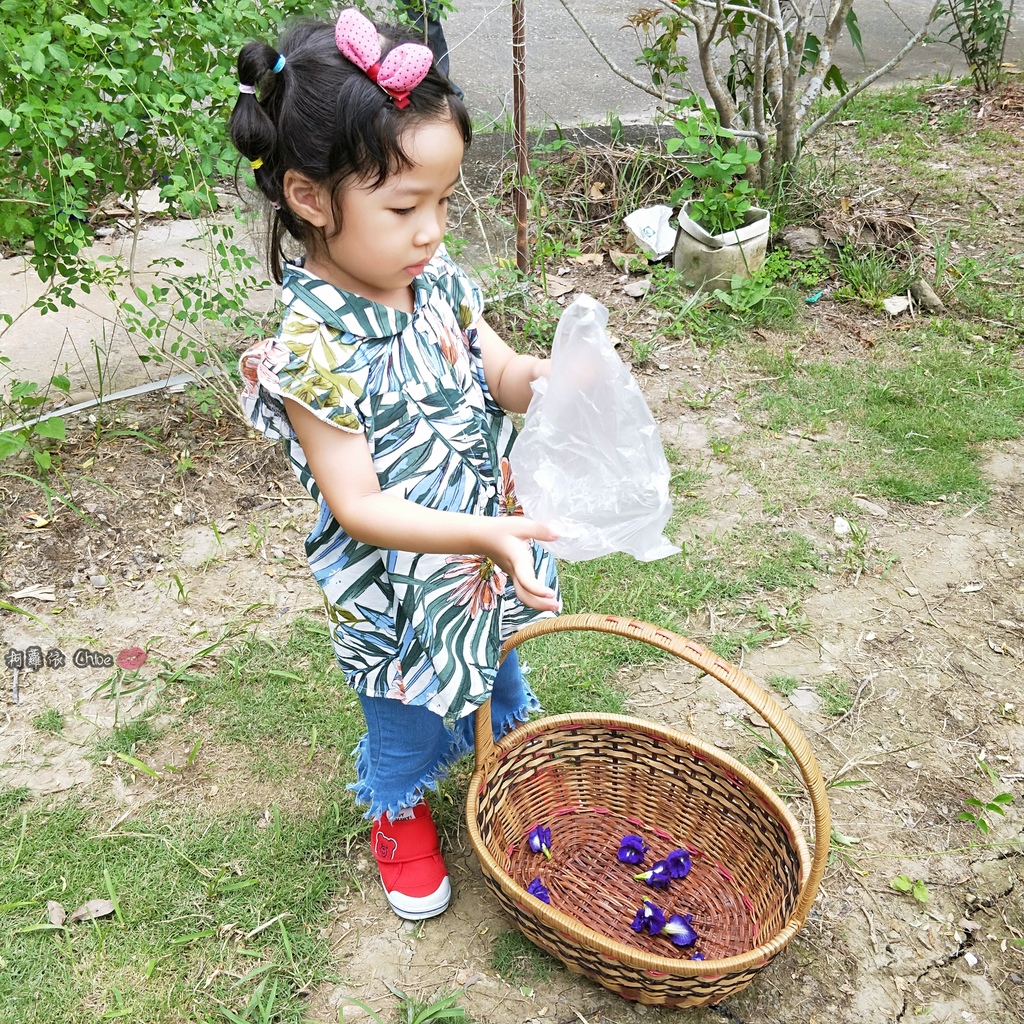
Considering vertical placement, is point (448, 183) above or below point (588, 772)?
→ above

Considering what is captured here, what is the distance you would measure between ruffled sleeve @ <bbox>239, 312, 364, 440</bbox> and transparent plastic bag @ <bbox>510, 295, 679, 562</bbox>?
262 mm

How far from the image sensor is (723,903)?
1.82 metres

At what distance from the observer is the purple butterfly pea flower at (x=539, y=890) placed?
70.3 inches

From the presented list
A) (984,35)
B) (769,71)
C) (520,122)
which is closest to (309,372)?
(520,122)

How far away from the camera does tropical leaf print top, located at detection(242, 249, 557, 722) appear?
1362 mm

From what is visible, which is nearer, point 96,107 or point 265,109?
point 265,109

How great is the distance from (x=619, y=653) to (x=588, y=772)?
1.46 ft

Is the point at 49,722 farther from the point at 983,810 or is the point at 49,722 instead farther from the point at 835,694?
the point at 983,810

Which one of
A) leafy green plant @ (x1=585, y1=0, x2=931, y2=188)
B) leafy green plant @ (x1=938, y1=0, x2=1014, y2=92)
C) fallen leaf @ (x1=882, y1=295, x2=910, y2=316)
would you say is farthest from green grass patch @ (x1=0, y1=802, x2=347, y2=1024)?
leafy green plant @ (x1=938, y1=0, x2=1014, y2=92)

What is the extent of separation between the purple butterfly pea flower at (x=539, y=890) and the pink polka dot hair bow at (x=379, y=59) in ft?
4.35

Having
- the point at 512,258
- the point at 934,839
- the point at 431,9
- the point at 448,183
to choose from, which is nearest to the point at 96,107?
the point at 431,9

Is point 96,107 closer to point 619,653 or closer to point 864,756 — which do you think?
point 619,653

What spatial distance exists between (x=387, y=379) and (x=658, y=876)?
1066 millimetres

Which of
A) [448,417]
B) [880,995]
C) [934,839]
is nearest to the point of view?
[448,417]
